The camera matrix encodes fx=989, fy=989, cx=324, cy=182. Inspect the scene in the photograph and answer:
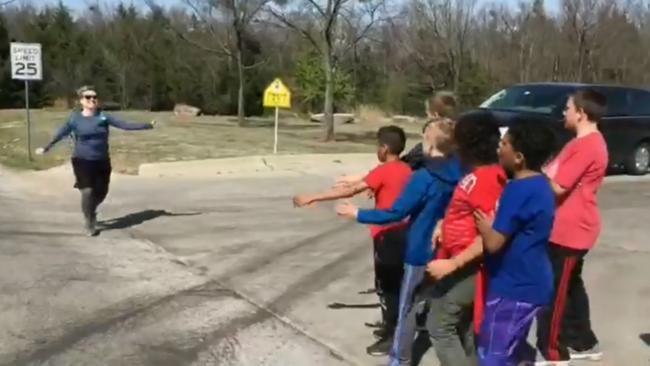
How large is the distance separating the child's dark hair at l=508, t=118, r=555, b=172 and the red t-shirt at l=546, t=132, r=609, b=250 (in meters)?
1.06

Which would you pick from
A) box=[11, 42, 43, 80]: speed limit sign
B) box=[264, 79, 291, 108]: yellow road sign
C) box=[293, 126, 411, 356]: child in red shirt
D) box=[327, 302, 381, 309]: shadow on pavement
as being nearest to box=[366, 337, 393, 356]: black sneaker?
box=[293, 126, 411, 356]: child in red shirt

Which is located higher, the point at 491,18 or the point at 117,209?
the point at 491,18

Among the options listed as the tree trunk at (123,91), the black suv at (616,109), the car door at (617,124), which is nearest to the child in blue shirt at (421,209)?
the black suv at (616,109)

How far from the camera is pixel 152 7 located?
5084cm

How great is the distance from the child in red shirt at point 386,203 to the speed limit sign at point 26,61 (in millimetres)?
17602

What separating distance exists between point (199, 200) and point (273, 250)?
179 inches

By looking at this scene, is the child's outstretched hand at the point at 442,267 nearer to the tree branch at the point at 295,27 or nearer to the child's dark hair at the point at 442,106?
the child's dark hair at the point at 442,106

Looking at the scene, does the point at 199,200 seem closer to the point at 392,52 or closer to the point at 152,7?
the point at 392,52

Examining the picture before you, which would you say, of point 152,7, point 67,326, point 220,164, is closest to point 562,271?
point 67,326

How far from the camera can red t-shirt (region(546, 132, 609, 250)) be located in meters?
5.60

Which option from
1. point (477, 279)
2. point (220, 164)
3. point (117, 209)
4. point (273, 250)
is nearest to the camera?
point (477, 279)

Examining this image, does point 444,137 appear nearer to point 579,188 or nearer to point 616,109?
point 579,188

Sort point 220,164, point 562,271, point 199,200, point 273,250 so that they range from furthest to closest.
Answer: point 220,164 < point 199,200 < point 273,250 < point 562,271

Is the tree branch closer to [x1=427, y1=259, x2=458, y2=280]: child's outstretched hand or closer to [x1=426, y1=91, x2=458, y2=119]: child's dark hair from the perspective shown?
[x1=426, y1=91, x2=458, y2=119]: child's dark hair
